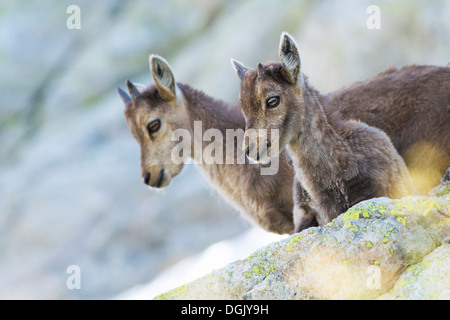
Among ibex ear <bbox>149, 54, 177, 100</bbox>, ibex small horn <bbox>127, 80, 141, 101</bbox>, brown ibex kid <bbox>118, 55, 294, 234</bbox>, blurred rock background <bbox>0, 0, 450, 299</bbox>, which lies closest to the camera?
brown ibex kid <bbox>118, 55, 294, 234</bbox>

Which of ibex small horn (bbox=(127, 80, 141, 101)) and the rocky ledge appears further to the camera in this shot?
ibex small horn (bbox=(127, 80, 141, 101))

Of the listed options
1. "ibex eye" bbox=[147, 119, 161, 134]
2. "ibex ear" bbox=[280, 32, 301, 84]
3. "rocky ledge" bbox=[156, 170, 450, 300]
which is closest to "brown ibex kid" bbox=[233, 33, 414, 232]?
"ibex ear" bbox=[280, 32, 301, 84]

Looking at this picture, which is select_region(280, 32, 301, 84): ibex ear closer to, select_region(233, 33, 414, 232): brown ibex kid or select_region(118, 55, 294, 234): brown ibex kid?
select_region(233, 33, 414, 232): brown ibex kid

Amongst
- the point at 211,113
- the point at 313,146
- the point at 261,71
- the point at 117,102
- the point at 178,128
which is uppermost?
the point at 117,102

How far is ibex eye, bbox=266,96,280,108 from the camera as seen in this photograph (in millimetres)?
7026

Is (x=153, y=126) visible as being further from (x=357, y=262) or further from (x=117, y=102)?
(x=117, y=102)

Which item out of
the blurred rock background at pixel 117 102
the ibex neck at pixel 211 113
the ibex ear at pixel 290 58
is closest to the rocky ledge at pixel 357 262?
the ibex ear at pixel 290 58

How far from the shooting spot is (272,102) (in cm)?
703

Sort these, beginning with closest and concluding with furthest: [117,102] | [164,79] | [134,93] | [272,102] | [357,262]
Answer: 1. [357,262]
2. [272,102]
3. [134,93]
4. [164,79]
5. [117,102]

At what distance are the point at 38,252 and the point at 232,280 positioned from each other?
27.6m

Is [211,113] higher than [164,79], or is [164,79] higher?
[164,79]

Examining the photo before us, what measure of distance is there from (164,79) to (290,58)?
3841 mm

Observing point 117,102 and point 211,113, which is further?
point 117,102

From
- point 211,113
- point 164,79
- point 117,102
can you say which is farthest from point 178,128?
point 117,102
